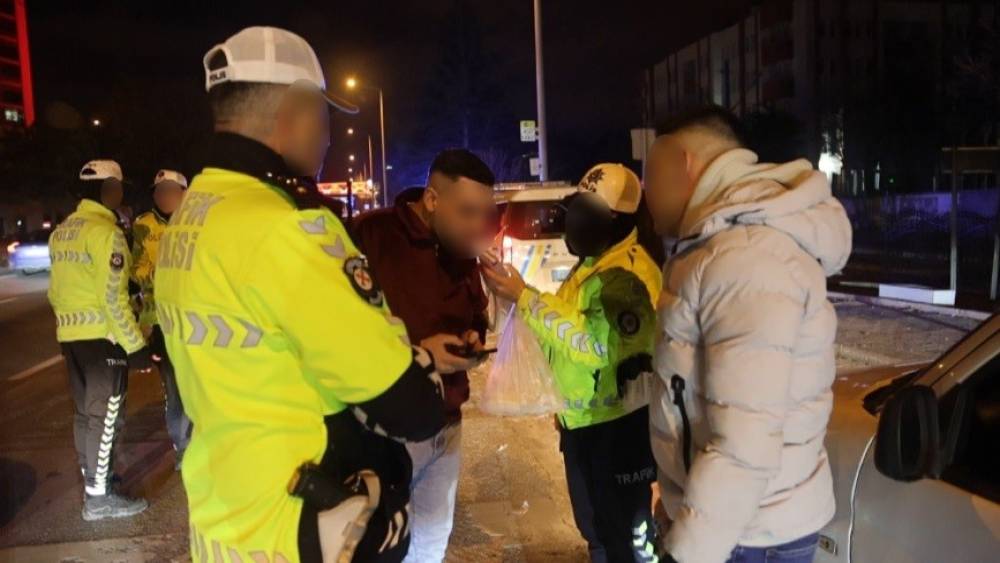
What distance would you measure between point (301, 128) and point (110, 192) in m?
3.78

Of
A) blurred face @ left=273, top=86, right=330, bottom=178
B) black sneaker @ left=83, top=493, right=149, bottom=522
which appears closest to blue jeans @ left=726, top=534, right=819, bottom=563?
blurred face @ left=273, top=86, right=330, bottom=178

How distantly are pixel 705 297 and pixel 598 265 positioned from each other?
1212 millimetres

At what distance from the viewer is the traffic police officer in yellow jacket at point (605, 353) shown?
9.83ft

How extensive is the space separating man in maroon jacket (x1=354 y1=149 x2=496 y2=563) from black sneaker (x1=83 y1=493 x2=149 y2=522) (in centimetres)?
252

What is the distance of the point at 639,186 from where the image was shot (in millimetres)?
3303

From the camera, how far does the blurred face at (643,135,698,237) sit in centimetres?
225

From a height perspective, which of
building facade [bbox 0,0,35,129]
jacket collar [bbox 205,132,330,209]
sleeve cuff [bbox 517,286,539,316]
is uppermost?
building facade [bbox 0,0,35,129]

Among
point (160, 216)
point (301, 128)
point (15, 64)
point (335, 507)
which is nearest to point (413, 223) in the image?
point (301, 128)

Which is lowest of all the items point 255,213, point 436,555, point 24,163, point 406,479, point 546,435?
point 546,435

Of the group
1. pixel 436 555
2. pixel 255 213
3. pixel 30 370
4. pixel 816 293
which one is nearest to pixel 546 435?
pixel 436 555

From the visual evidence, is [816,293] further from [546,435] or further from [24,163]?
[24,163]

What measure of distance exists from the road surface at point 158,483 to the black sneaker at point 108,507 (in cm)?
6

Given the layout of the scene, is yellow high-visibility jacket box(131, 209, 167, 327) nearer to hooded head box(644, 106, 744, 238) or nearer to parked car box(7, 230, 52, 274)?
hooded head box(644, 106, 744, 238)

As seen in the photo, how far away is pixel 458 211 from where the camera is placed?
3168mm
